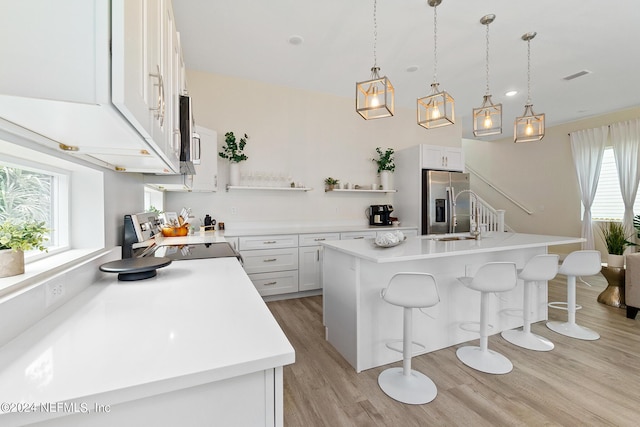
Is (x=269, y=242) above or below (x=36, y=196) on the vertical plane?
below

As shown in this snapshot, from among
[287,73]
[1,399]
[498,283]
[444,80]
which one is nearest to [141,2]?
[1,399]

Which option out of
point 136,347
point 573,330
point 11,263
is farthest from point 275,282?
point 573,330

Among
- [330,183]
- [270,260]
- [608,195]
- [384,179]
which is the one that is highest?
[384,179]

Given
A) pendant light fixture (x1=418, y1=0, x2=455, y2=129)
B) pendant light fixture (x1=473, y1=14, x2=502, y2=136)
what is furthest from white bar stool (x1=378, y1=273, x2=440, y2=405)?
pendant light fixture (x1=473, y1=14, x2=502, y2=136)

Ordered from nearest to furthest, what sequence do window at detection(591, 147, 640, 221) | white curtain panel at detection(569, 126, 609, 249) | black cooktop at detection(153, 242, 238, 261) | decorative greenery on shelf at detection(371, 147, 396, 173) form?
1. black cooktop at detection(153, 242, 238, 261)
2. decorative greenery on shelf at detection(371, 147, 396, 173)
3. window at detection(591, 147, 640, 221)
4. white curtain panel at detection(569, 126, 609, 249)

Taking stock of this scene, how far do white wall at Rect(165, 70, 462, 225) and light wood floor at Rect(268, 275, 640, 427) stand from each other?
214 centimetres

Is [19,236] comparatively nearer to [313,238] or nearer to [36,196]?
[36,196]

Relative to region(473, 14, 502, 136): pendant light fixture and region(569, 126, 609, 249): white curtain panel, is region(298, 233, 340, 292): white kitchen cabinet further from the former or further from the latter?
region(569, 126, 609, 249): white curtain panel

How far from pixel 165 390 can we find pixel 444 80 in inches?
179

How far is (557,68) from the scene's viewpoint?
3584 millimetres

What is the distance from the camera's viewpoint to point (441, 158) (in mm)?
4555

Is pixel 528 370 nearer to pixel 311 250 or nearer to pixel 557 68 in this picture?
pixel 311 250

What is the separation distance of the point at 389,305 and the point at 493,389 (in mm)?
808

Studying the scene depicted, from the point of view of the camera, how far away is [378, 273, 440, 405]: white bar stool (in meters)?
1.73
